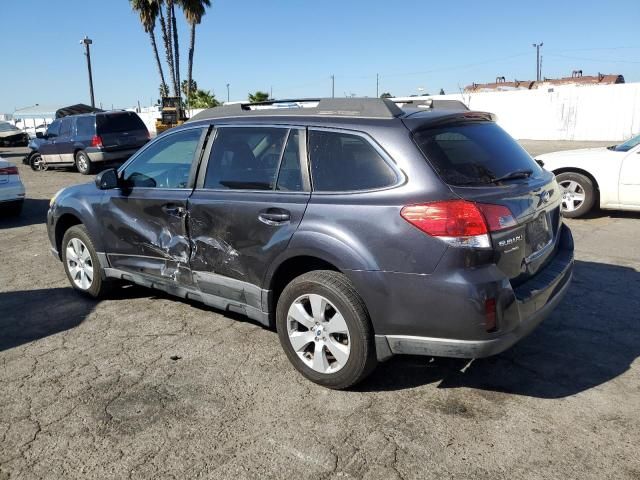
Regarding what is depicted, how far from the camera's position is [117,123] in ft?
52.0

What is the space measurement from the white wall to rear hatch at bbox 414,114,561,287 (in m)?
23.5

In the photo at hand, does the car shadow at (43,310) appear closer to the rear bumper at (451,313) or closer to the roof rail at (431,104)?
the rear bumper at (451,313)

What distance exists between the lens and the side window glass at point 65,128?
55.1 ft

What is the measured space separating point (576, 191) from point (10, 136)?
3425 cm

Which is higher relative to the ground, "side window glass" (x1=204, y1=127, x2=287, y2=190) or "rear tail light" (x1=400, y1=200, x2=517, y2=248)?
"side window glass" (x1=204, y1=127, x2=287, y2=190)

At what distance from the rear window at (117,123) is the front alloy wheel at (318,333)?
1410 cm

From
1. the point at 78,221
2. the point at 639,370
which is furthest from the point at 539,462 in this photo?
the point at 78,221

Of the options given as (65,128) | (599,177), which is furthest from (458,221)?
(65,128)

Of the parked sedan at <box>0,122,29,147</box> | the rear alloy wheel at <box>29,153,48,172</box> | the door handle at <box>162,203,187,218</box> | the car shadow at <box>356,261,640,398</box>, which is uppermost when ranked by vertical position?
the parked sedan at <box>0,122,29,147</box>

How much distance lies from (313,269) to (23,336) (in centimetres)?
263

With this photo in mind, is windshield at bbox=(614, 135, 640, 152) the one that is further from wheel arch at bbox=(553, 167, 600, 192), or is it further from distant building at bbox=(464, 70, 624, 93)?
distant building at bbox=(464, 70, 624, 93)

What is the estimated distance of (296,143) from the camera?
3590 mm

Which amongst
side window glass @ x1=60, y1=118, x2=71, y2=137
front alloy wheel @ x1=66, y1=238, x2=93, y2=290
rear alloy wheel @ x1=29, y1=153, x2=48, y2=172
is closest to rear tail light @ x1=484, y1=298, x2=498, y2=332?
front alloy wheel @ x1=66, y1=238, x2=93, y2=290

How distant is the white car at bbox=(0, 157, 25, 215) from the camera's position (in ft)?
31.6
